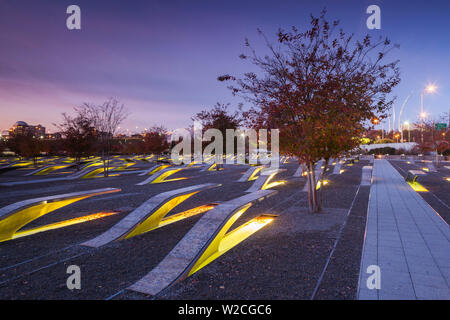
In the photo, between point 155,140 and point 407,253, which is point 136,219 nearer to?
point 407,253

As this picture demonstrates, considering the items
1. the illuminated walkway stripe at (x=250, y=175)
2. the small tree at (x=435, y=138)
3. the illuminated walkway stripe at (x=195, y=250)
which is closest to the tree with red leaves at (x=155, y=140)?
the illuminated walkway stripe at (x=250, y=175)

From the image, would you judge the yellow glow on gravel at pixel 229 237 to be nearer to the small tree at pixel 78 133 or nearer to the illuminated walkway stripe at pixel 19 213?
the illuminated walkway stripe at pixel 19 213

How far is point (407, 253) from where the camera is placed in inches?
201

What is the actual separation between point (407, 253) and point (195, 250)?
13.0 feet

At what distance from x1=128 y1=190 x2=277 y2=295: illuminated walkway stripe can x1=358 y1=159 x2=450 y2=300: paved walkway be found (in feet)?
8.31

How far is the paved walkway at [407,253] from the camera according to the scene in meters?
3.74

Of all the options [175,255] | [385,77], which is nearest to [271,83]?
[385,77]

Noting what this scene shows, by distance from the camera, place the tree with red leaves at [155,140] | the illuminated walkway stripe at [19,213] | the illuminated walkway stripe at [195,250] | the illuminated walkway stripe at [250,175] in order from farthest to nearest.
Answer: the tree with red leaves at [155,140] < the illuminated walkway stripe at [250,175] < the illuminated walkway stripe at [19,213] < the illuminated walkway stripe at [195,250]

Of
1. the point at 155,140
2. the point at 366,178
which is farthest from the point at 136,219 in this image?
the point at 155,140

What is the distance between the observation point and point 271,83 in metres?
8.03

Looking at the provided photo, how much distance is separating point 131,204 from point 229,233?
5148 mm

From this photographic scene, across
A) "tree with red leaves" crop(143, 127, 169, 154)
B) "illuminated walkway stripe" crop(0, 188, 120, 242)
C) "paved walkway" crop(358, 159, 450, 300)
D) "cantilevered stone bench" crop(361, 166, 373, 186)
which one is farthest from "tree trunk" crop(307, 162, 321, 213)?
"tree with red leaves" crop(143, 127, 169, 154)

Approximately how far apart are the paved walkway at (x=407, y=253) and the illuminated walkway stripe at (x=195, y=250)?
2.53 meters
